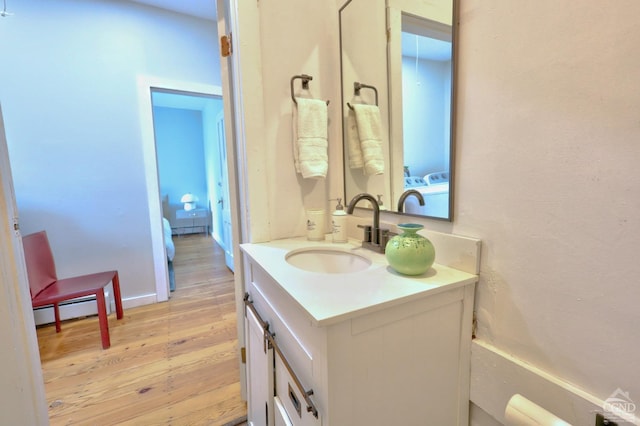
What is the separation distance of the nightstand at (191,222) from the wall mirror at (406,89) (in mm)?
4823

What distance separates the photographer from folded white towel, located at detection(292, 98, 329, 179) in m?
1.18

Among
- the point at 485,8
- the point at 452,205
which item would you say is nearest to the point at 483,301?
the point at 452,205

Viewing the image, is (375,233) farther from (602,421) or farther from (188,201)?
(188,201)

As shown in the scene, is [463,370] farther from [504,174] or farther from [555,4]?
[555,4]

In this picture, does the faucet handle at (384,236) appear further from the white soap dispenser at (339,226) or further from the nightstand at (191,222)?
the nightstand at (191,222)

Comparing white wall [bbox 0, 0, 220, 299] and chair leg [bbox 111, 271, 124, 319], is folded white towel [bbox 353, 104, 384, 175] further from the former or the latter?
chair leg [bbox 111, 271, 124, 319]

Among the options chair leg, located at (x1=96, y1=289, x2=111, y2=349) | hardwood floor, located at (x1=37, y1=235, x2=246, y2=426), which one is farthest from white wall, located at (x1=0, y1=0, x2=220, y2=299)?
chair leg, located at (x1=96, y1=289, x2=111, y2=349)

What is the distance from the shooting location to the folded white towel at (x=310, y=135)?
1179 mm

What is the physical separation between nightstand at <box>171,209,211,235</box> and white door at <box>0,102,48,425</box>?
456 centimetres

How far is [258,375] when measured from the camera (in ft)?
3.39

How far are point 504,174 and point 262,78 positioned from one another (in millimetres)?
961

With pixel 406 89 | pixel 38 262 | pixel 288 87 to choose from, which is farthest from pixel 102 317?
pixel 406 89

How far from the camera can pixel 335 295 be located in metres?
0.66

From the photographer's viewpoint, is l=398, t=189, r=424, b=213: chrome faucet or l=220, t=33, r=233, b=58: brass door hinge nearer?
l=398, t=189, r=424, b=213: chrome faucet
